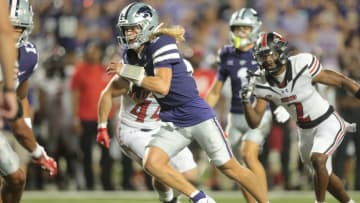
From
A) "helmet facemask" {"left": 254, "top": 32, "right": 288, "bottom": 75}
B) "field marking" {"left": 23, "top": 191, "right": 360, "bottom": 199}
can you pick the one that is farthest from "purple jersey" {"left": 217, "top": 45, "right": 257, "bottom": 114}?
"field marking" {"left": 23, "top": 191, "right": 360, "bottom": 199}

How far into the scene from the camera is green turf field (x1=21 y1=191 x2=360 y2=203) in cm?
1039

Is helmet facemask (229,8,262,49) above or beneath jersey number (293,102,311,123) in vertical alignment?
above

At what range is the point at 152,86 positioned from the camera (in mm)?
6898

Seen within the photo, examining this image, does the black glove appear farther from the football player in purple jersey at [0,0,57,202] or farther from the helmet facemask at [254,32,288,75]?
the football player in purple jersey at [0,0,57,202]

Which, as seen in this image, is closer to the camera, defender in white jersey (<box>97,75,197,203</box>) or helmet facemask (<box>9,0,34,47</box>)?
helmet facemask (<box>9,0,34,47</box>)

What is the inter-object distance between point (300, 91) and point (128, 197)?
3573 mm

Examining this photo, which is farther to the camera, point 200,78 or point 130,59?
point 200,78

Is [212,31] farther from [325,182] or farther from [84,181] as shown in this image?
[325,182]

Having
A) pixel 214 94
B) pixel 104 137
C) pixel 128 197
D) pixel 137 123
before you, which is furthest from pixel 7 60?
pixel 128 197

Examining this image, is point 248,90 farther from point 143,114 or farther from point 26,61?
point 26,61

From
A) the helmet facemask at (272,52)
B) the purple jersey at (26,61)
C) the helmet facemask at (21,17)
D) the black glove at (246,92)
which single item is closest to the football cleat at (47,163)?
the purple jersey at (26,61)

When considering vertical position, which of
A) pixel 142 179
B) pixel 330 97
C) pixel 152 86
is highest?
pixel 152 86

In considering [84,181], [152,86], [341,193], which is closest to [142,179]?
[84,181]

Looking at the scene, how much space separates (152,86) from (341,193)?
6.45 feet
